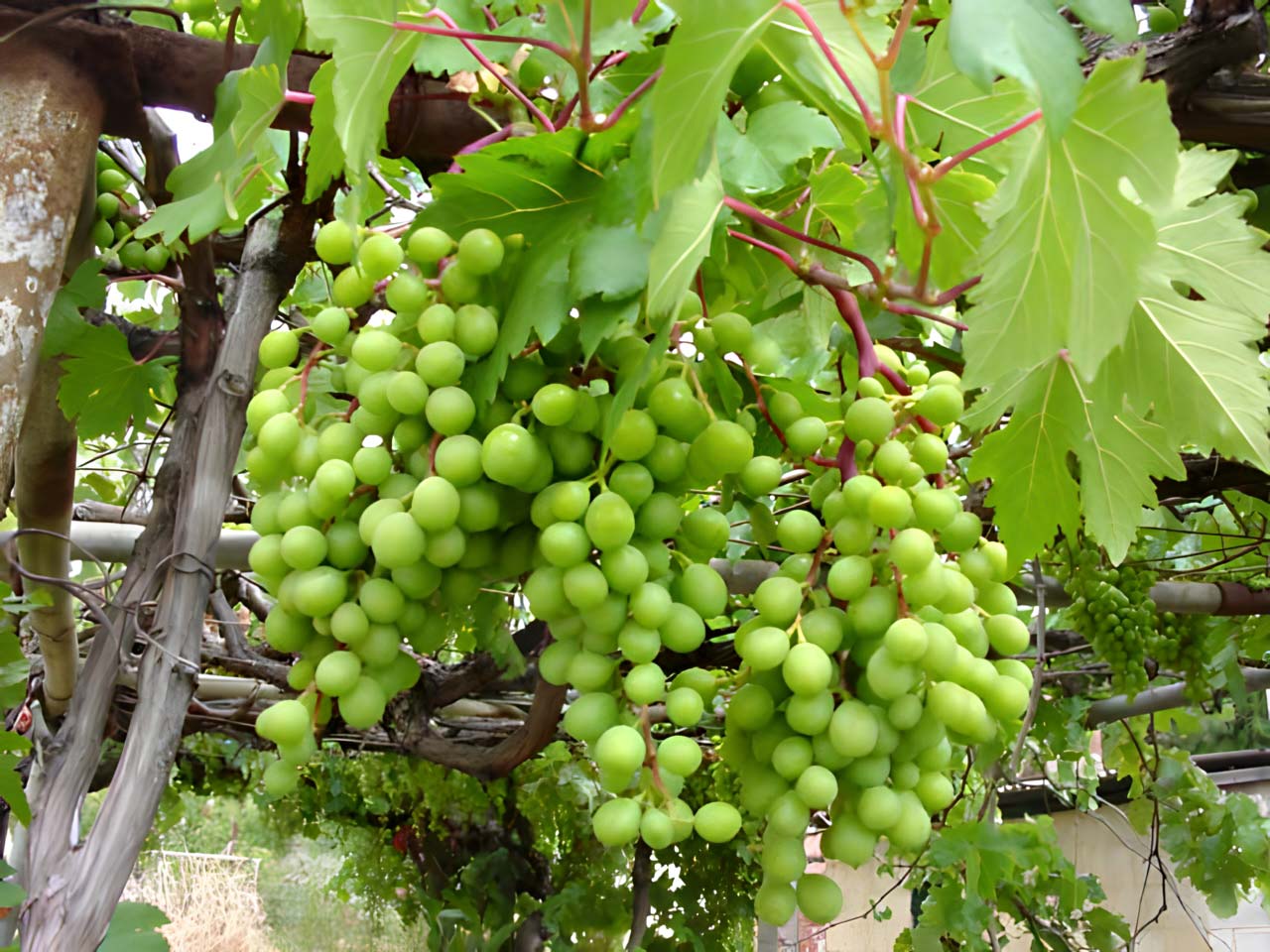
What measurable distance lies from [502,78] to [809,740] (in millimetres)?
422

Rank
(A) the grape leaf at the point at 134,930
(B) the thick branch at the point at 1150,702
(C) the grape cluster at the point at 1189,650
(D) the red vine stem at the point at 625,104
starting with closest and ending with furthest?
(D) the red vine stem at the point at 625,104 < (A) the grape leaf at the point at 134,930 < (C) the grape cluster at the point at 1189,650 < (B) the thick branch at the point at 1150,702

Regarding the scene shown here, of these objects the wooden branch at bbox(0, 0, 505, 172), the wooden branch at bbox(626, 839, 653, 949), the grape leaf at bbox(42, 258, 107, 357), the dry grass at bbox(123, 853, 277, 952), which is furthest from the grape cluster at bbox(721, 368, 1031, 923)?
the dry grass at bbox(123, 853, 277, 952)

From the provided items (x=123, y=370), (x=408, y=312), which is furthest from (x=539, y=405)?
(x=123, y=370)

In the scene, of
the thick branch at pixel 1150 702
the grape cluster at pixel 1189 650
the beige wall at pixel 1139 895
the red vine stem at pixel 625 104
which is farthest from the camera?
the beige wall at pixel 1139 895

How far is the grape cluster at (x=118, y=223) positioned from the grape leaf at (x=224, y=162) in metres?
0.52

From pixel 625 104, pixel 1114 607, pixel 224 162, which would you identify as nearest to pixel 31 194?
pixel 224 162

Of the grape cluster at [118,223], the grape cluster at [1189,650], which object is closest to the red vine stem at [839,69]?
the grape cluster at [118,223]

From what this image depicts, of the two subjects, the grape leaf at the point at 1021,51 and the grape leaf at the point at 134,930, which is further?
the grape leaf at the point at 134,930

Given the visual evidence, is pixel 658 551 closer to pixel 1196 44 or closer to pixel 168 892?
pixel 1196 44

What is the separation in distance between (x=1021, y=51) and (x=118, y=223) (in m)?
1.40

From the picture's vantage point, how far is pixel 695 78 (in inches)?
15.6

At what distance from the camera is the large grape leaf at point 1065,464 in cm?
65

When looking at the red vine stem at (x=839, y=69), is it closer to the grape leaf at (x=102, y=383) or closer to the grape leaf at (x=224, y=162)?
the grape leaf at (x=224, y=162)

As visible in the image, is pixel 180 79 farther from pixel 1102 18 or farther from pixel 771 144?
pixel 1102 18
